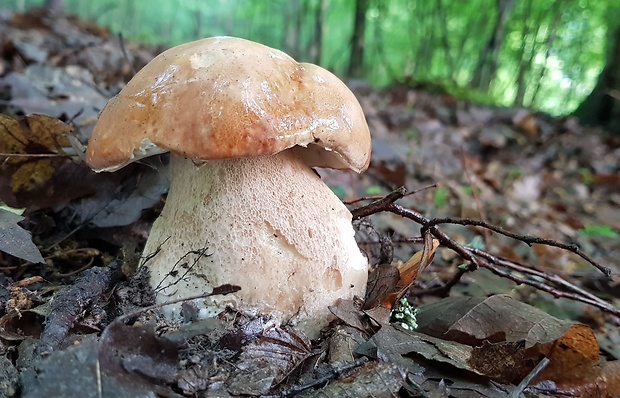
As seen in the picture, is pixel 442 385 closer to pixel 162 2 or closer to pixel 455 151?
pixel 455 151

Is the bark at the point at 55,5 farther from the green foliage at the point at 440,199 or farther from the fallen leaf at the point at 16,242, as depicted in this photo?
the fallen leaf at the point at 16,242

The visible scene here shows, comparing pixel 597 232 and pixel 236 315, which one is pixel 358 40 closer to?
pixel 597 232

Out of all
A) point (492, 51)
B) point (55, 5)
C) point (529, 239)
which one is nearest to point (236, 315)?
point (529, 239)

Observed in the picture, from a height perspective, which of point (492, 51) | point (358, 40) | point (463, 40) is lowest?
point (463, 40)

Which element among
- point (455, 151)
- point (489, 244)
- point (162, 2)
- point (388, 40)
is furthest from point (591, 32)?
point (162, 2)

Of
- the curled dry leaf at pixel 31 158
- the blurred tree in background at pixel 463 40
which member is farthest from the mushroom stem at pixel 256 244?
the blurred tree in background at pixel 463 40

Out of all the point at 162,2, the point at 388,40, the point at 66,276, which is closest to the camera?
the point at 66,276

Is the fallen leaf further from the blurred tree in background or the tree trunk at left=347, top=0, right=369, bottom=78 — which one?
the tree trunk at left=347, top=0, right=369, bottom=78
